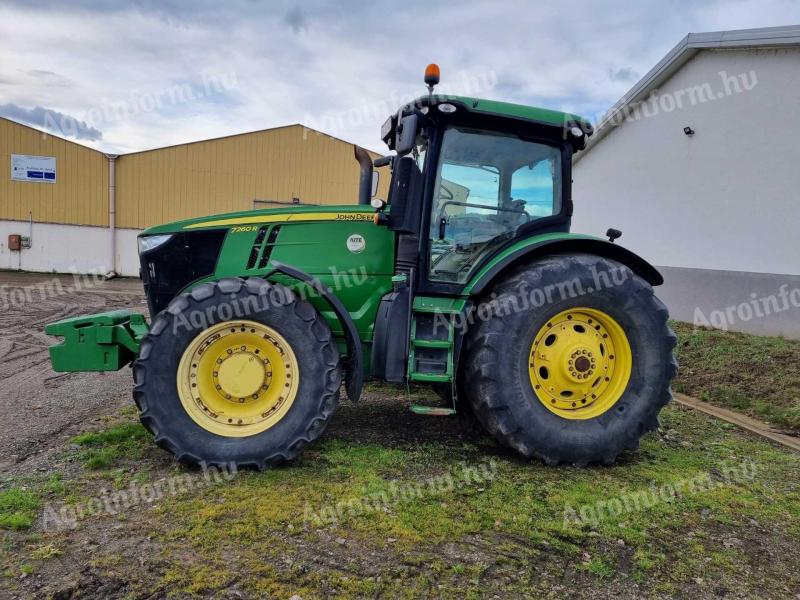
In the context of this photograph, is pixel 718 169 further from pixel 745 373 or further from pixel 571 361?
pixel 571 361

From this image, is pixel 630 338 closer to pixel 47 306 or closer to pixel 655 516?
pixel 655 516

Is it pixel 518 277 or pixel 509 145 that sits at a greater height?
pixel 509 145

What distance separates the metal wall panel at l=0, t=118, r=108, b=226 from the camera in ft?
58.4

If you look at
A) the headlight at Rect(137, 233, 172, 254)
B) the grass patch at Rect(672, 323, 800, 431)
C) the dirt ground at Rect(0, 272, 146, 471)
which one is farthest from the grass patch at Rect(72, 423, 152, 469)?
the grass patch at Rect(672, 323, 800, 431)

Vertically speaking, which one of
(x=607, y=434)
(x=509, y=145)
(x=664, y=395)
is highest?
(x=509, y=145)

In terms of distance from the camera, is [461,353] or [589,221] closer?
[461,353]

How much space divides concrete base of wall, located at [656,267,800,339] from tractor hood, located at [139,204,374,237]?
266 inches

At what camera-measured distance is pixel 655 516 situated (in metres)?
3.10

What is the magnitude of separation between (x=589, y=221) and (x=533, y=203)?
10224 mm

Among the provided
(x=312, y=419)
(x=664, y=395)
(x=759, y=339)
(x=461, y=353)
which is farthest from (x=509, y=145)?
(x=759, y=339)

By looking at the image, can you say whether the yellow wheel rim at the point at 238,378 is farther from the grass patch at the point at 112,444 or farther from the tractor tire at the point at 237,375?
the grass patch at the point at 112,444

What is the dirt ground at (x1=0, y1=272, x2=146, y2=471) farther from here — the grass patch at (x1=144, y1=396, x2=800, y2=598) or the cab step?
the cab step

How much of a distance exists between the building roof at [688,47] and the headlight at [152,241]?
876 cm

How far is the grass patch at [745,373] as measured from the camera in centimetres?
550
